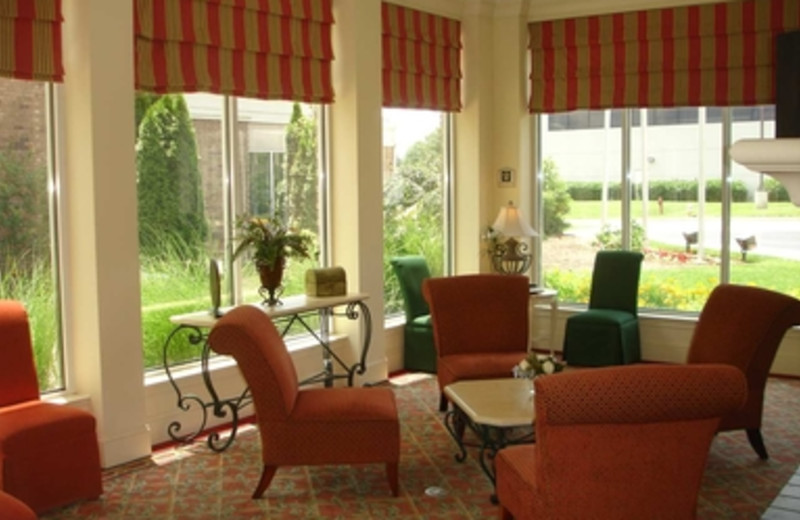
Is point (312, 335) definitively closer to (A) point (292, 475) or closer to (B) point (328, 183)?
(B) point (328, 183)

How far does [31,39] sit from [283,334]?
8.22 feet

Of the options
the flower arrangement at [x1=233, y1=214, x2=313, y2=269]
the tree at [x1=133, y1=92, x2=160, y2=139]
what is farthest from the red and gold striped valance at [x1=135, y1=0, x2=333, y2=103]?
the flower arrangement at [x1=233, y1=214, x2=313, y2=269]

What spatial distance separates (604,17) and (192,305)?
4.64 metres

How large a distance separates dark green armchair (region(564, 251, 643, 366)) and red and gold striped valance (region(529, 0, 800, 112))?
146 centimetres

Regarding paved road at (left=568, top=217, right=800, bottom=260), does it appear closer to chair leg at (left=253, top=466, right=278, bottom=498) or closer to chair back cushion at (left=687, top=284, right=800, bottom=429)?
chair back cushion at (left=687, top=284, right=800, bottom=429)

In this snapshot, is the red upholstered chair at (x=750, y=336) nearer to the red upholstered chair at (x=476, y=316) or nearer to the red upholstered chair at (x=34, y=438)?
the red upholstered chair at (x=476, y=316)

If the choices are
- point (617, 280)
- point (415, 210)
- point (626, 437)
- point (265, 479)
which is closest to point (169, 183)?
point (265, 479)

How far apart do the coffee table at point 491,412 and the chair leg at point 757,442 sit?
4.19ft

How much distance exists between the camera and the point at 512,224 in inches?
318

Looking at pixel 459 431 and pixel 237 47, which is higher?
pixel 237 47

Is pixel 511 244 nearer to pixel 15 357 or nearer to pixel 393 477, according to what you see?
pixel 393 477

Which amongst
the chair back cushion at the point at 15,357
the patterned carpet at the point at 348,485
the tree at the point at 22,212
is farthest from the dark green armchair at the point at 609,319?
the chair back cushion at the point at 15,357

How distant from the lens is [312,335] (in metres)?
7.12

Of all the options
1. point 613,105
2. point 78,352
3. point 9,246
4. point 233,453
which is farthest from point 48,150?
point 613,105
